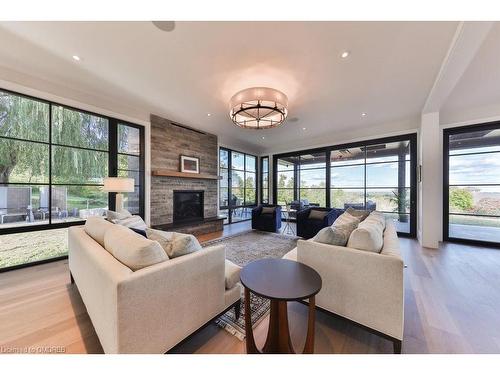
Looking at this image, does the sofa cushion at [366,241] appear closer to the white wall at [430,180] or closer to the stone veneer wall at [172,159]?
the white wall at [430,180]

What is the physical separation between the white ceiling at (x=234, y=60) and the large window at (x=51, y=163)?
529 mm

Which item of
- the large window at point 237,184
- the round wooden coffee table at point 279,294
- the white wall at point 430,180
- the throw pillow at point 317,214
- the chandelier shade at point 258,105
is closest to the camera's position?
the round wooden coffee table at point 279,294

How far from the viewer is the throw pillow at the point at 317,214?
4.33 m

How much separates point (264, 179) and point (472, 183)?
17.8ft

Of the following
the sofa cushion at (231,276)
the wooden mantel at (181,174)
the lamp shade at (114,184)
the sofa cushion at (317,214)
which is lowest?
the sofa cushion at (231,276)

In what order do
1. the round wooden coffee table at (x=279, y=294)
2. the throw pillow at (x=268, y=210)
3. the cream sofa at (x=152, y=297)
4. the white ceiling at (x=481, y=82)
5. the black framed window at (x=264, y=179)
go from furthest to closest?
the black framed window at (x=264, y=179), the throw pillow at (x=268, y=210), the white ceiling at (x=481, y=82), the round wooden coffee table at (x=279, y=294), the cream sofa at (x=152, y=297)

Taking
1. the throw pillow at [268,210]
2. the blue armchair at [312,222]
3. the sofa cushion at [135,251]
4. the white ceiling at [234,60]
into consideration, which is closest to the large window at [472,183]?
the white ceiling at [234,60]

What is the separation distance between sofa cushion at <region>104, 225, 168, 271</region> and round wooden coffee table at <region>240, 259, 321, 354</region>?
2.01ft

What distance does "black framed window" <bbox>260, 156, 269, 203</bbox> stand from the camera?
760 centimetres

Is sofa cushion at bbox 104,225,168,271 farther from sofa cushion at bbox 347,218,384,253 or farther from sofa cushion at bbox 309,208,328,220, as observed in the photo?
sofa cushion at bbox 309,208,328,220

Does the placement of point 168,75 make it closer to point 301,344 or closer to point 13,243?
point 13,243

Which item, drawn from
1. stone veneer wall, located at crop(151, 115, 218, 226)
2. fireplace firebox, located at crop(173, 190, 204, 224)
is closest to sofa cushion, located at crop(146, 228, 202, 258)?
stone veneer wall, located at crop(151, 115, 218, 226)

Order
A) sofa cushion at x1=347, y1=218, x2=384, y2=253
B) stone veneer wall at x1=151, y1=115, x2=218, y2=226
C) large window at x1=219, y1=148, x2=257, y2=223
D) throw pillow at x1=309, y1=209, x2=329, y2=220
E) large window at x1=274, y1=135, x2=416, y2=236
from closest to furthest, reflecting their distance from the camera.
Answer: sofa cushion at x1=347, y1=218, x2=384, y2=253
throw pillow at x1=309, y1=209, x2=329, y2=220
stone veneer wall at x1=151, y1=115, x2=218, y2=226
large window at x1=274, y1=135, x2=416, y2=236
large window at x1=219, y1=148, x2=257, y2=223

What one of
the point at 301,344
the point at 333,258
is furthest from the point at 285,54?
the point at 301,344
